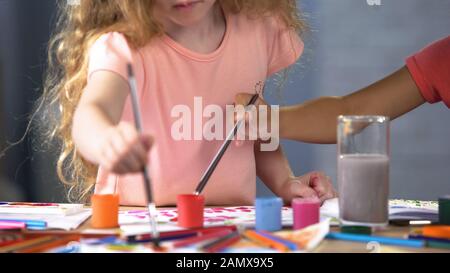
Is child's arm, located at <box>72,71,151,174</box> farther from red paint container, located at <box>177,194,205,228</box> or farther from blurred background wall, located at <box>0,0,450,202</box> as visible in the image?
blurred background wall, located at <box>0,0,450,202</box>

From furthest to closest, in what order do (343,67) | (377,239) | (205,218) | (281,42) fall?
1. (343,67)
2. (281,42)
3. (205,218)
4. (377,239)

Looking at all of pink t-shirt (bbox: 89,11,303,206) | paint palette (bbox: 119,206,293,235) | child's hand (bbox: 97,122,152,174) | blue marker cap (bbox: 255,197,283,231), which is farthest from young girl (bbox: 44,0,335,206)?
child's hand (bbox: 97,122,152,174)

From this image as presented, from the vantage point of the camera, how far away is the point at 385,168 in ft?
2.52

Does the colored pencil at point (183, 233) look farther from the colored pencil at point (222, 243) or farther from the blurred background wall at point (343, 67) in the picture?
the blurred background wall at point (343, 67)

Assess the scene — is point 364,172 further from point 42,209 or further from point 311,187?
point 42,209

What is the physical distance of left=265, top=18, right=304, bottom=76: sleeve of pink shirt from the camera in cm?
123

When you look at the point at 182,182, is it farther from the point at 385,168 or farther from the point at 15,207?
the point at 385,168

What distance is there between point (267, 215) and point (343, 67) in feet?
4.51

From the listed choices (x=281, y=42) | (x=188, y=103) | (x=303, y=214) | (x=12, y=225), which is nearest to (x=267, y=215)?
(x=303, y=214)

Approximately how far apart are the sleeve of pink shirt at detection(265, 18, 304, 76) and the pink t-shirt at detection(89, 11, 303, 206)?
38mm

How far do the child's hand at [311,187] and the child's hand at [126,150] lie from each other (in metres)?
0.46

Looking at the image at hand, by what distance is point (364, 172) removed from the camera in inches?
30.0
